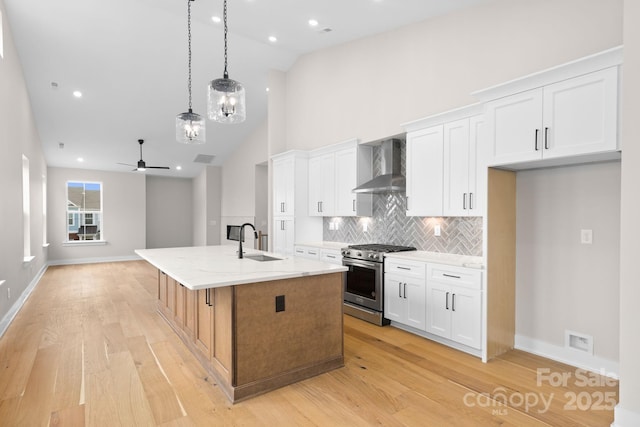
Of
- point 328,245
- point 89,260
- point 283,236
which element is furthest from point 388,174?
point 89,260

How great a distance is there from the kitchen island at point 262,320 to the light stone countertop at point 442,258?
1.09m

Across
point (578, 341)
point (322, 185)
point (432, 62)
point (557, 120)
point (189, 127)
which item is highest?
point (432, 62)

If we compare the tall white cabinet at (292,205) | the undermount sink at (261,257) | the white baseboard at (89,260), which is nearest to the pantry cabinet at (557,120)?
the undermount sink at (261,257)

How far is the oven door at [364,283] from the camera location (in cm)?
396

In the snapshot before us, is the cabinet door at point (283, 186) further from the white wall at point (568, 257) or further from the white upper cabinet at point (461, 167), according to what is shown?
the white wall at point (568, 257)

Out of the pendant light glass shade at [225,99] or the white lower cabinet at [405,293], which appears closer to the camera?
the pendant light glass shade at [225,99]

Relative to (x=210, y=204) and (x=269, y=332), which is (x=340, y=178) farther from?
(x=210, y=204)

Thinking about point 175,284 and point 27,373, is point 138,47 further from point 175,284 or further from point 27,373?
point 27,373

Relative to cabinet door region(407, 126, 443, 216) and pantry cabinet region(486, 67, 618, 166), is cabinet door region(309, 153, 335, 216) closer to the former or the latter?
cabinet door region(407, 126, 443, 216)

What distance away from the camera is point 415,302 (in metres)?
3.58

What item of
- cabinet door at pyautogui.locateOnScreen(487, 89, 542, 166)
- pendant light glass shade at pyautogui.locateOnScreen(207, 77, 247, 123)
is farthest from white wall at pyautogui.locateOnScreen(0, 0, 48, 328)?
cabinet door at pyautogui.locateOnScreen(487, 89, 542, 166)

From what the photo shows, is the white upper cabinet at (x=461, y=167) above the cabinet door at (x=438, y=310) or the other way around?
above

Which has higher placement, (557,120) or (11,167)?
(557,120)

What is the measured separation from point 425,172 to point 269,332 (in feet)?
7.80
